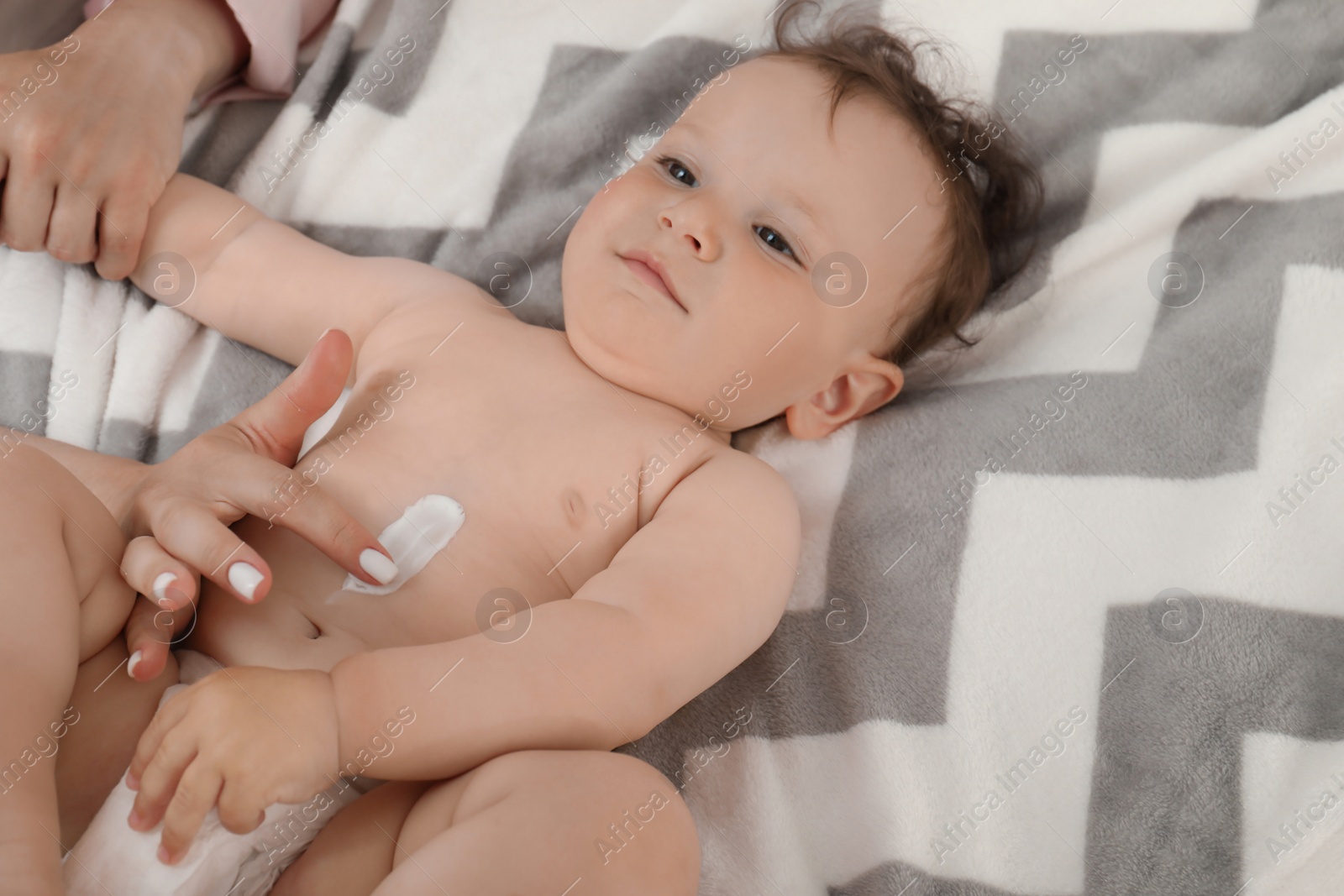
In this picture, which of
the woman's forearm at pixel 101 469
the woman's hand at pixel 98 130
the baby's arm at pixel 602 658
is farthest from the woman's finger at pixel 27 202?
the baby's arm at pixel 602 658

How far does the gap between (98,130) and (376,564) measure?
66 cm

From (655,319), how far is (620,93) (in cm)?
50

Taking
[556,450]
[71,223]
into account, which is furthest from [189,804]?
[71,223]

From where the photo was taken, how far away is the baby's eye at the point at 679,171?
1.20 m

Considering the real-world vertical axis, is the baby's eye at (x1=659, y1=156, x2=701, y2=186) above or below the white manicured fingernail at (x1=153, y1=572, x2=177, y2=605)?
above

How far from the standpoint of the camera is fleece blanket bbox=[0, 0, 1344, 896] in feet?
3.20

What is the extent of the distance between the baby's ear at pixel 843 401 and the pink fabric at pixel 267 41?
89cm

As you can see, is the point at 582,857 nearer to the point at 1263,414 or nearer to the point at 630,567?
the point at 630,567

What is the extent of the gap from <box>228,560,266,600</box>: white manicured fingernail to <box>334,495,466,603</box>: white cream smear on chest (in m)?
0.13

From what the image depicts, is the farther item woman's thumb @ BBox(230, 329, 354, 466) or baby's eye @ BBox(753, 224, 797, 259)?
baby's eye @ BBox(753, 224, 797, 259)

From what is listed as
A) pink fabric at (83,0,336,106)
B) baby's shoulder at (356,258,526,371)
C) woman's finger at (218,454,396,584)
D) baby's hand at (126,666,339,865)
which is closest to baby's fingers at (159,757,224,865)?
baby's hand at (126,666,339,865)

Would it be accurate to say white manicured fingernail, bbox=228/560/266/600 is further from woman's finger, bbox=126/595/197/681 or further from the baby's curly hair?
the baby's curly hair

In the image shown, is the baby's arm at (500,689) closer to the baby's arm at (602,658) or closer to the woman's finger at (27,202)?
the baby's arm at (602,658)

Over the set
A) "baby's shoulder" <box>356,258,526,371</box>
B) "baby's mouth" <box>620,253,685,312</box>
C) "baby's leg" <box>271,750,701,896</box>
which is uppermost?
"baby's mouth" <box>620,253,685,312</box>
